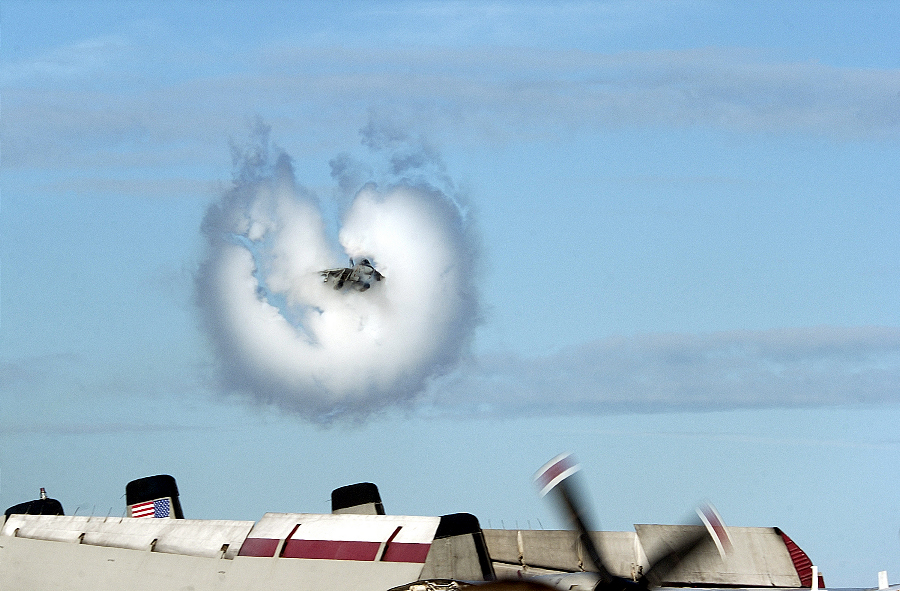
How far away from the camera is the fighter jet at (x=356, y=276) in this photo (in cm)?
5675

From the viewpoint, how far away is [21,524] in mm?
37312

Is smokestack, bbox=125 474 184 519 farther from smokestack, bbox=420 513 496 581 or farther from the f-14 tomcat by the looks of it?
smokestack, bbox=420 513 496 581

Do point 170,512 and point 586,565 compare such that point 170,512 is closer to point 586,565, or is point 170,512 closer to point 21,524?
point 21,524

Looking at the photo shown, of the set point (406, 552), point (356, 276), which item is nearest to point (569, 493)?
point (406, 552)

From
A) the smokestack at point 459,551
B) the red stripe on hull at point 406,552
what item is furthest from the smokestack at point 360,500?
the red stripe on hull at point 406,552

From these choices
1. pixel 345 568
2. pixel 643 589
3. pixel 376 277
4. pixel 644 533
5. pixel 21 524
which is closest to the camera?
pixel 643 589

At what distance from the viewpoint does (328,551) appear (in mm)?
31625

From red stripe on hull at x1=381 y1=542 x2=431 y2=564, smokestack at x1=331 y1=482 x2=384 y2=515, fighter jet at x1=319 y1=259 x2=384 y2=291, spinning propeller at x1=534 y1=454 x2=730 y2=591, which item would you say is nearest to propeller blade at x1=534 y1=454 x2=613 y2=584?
spinning propeller at x1=534 y1=454 x2=730 y2=591

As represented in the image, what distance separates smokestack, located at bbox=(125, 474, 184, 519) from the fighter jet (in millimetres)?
19419

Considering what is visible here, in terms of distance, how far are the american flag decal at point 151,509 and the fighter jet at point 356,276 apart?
2008cm

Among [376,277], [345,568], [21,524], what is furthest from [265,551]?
[376,277]

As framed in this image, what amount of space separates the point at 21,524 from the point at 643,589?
74.1 ft

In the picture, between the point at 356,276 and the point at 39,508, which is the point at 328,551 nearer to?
the point at 39,508

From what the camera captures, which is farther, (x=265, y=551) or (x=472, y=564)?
(x=472, y=564)
